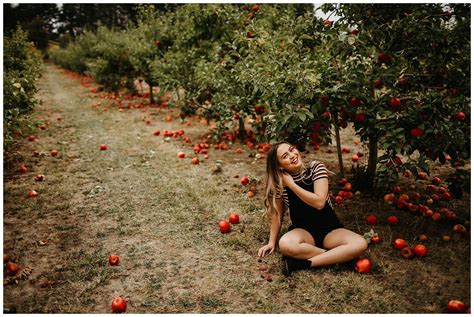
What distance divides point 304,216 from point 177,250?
4.12 feet

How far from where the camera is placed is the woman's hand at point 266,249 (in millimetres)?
3248

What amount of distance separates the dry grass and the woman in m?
0.13

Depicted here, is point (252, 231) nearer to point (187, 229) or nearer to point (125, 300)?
point (187, 229)

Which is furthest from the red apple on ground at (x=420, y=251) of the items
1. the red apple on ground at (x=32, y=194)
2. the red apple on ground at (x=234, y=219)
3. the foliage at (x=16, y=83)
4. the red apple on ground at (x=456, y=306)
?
the foliage at (x=16, y=83)

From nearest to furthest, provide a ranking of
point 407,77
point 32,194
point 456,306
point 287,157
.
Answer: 1. point 456,306
2. point 287,157
3. point 407,77
4. point 32,194

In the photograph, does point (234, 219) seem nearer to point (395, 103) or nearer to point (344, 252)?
point (344, 252)

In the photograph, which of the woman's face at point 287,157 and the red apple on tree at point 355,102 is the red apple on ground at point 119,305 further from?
the red apple on tree at point 355,102

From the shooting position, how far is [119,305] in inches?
102

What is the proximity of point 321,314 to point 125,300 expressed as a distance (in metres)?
1.48

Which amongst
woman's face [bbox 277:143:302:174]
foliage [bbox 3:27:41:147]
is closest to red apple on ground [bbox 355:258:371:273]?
woman's face [bbox 277:143:302:174]

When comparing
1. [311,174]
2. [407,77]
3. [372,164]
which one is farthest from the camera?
[372,164]

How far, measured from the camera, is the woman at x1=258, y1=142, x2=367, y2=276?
2943 mm

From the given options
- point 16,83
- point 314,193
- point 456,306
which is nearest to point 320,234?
point 314,193

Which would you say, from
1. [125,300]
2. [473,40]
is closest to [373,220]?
[473,40]
